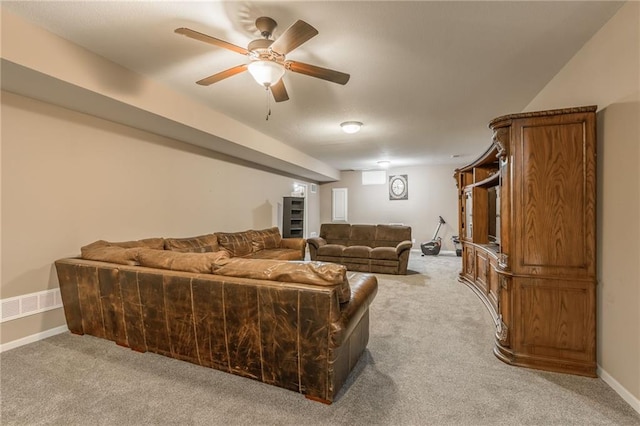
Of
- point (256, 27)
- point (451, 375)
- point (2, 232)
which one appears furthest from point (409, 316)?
point (2, 232)

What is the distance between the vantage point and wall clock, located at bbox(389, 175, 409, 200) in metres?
8.56

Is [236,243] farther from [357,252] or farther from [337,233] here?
[337,233]

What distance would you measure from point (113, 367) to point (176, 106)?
2.65 metres

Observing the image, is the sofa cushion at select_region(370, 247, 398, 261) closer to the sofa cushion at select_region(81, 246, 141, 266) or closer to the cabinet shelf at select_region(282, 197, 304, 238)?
the cabinet shelf at select_region(282, 197, 304, 238)

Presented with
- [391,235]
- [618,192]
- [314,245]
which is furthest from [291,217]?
[618,192]

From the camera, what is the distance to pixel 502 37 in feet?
7.09

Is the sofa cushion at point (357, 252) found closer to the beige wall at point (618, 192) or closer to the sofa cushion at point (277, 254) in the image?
the sofa cushion at point (277, 254)

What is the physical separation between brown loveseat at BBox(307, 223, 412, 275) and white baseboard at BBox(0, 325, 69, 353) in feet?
13.7

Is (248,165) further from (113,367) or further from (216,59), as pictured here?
(113,367)

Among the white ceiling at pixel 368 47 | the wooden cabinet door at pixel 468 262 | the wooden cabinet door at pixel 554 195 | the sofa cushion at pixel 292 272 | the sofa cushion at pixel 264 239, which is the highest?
the white ceiling at pixel 368 47

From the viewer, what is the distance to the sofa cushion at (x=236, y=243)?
4590mm

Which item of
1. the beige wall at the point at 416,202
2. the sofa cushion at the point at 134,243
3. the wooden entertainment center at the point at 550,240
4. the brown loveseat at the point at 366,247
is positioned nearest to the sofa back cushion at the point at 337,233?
the brown loveseat at the point at 366,247

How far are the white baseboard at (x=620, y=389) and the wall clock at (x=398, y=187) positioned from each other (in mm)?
6791

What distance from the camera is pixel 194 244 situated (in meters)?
4.04
